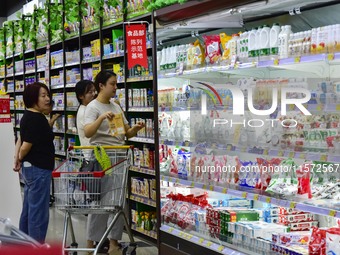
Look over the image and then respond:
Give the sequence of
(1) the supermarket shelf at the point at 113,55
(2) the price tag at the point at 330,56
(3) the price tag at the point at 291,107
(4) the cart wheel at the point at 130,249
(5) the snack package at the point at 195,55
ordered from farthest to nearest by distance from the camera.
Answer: (1) the supermarket shelf at the point at 113,55 → (4) the cart wheel at the point at 130,249 → (5) the snack package at the point at 195,55 → (3) the price tag at the point at 291,107 → (2) the price tag at the point at 330,56

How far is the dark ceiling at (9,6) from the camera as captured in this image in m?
14.1

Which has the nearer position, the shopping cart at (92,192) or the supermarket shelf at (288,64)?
the supermarket shelf at (288,64)

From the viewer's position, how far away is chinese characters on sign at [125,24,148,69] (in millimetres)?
6250

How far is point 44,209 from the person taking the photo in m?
5.85

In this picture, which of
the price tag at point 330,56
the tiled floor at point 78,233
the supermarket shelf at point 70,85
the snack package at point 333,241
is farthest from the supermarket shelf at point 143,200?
the price tag at point 330,56

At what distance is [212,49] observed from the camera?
4211mm

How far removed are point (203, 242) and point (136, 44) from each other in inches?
107

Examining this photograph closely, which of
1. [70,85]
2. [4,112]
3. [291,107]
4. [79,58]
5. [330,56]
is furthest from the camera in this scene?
[70,85]

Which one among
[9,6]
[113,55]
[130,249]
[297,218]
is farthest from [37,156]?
[9,6]

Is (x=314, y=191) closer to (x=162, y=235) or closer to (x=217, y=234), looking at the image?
(x=217, y=234)

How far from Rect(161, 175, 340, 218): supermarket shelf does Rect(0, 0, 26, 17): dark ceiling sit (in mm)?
10630

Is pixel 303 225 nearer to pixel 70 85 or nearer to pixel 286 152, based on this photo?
pixel 286 152

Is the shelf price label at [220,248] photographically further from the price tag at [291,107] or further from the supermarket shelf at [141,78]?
the supermarket shelf at [141,78]

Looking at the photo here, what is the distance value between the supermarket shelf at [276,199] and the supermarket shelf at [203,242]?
360 millimetres
